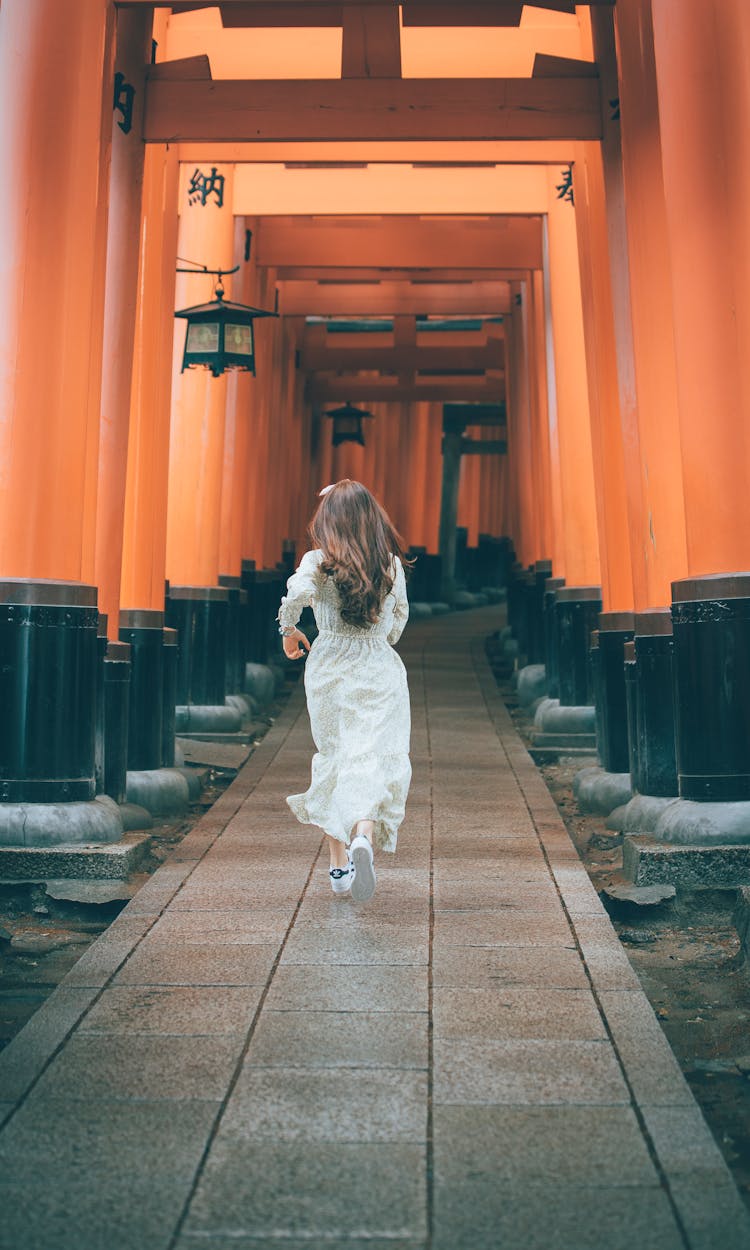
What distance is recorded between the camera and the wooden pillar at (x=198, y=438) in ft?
36.5

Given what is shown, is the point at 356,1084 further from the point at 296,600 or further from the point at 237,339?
the point at 237,339

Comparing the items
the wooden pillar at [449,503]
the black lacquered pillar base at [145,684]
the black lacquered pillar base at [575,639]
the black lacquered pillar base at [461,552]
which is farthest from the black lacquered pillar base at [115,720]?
the black lacquered pillar base at [461,552]

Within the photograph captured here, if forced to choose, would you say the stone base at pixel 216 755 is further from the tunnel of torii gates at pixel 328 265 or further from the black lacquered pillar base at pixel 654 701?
the black lacquered pillar base at pixel 654 701

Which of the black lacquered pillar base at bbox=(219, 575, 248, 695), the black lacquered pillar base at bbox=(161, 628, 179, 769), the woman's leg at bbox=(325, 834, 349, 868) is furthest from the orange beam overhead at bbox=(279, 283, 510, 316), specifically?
the woman's leg at bbox=(325, 834, 349, 868)

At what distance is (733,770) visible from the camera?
17.8ft

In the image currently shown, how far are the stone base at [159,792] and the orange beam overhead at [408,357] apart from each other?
1106 centimetres

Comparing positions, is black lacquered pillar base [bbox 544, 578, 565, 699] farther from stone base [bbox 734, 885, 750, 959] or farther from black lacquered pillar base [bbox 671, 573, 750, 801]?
stone base [bbox 734, 885, 750, 959]

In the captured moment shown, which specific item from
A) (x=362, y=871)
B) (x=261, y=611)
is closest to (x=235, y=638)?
(x=261, y=611)

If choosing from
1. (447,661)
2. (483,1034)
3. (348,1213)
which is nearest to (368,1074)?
(483,1034)

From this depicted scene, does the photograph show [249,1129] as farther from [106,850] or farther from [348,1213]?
[106,850]

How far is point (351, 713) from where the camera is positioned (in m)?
5.13

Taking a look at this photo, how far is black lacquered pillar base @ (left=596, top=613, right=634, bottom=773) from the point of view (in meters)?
7.62

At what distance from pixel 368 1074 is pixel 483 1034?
16.4 inches

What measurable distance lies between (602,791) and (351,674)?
277 cm
